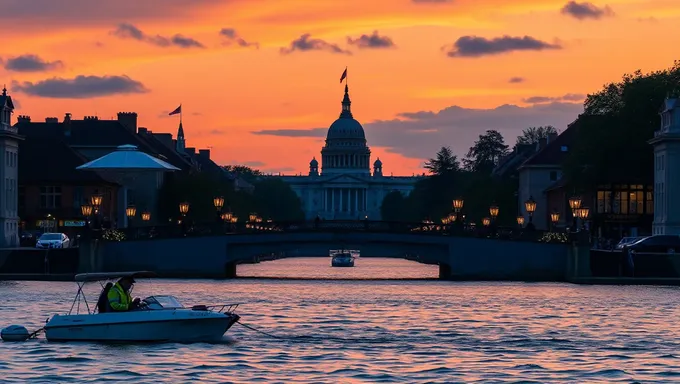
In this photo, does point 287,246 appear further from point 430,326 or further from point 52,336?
point 52,336

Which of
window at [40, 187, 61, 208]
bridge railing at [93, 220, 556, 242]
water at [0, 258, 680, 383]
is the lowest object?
water at [0, 258, 680, 383]

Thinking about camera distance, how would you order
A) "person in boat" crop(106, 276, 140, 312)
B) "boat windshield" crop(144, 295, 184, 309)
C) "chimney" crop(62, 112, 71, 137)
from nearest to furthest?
"person in boat" crop(106, 276, 140, 312), "boat windshield" crop(144, 295, 184, 309), "chimney" crop(62, 112, 71, 137)

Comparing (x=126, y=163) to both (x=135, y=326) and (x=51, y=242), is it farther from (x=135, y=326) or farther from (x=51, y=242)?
(x=135, y=326)

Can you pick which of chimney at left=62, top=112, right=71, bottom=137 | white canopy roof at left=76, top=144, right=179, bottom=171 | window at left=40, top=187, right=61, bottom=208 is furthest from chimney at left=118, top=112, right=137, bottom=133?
white canopy roof at left=76, top=144, right=179, bottom=171

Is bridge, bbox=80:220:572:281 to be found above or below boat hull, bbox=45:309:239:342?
above

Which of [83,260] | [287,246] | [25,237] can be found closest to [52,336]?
[83,260]

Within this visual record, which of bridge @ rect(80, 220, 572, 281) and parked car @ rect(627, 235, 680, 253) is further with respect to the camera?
bridge @ rect(80, 220, 572, 281)

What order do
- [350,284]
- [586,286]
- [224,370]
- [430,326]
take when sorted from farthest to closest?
[350,284]
[586,286]
[430,326]
[224,370]

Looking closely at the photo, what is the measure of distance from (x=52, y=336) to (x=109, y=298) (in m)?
2.22

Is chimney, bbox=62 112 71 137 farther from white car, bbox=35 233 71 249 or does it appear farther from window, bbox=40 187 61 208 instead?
white car, bbox=35 233 71 249

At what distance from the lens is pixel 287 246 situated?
118 metres

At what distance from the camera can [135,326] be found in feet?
198

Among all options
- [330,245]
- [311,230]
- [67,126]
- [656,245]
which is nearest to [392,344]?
[656,245]

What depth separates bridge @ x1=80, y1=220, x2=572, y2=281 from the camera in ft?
372
